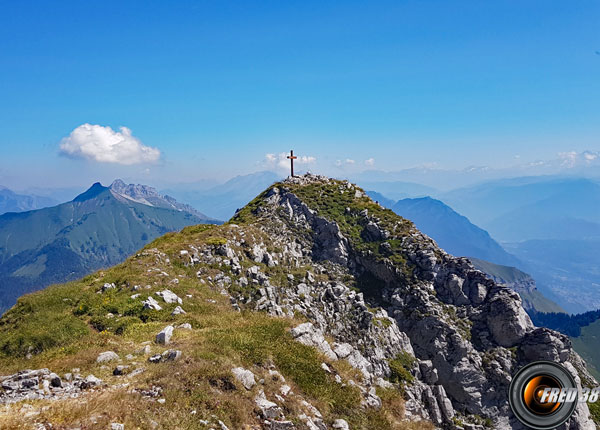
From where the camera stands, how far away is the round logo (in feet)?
47.3

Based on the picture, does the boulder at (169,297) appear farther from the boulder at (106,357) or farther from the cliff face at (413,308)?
the cliff face at (413,308)

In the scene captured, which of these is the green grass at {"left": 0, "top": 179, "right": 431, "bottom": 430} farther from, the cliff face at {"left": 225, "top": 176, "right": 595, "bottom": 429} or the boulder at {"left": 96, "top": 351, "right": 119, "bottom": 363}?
the cliff face at {"left": 225, "top": 176, "right": 595, "bottom": 429}

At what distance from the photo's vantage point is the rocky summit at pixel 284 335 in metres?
11.1

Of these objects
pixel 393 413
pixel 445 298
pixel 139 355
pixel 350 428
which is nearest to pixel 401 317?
pixel 445 298

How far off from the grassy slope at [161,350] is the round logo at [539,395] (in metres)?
5.19

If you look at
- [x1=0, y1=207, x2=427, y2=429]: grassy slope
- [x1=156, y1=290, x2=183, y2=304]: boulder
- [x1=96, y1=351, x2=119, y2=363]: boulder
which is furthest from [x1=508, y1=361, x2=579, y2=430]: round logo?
[x1=156, y1=290, x2=183, y2=304]: boulder

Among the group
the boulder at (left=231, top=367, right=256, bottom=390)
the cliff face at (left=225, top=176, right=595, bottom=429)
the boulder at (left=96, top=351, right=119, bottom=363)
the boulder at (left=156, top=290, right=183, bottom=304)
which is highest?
the boulder at (left=96, top=351, right=119, bottom=363)

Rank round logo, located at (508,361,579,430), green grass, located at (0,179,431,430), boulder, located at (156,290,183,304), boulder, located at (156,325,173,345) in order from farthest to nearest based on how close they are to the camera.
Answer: boulder, located at (156,290,183,304) → boulder, located at (156,325,173,345) → round logo, located at (508,361,579,430) → green grass, located at (0,179,431,430)

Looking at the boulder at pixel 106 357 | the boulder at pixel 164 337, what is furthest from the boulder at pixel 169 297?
the boulder at pixel 106 357

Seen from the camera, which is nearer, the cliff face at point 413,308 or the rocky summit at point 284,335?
the rocky summit at point 284,335

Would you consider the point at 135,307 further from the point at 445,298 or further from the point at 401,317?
the point at 445,298

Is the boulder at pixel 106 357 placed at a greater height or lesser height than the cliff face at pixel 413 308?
greater

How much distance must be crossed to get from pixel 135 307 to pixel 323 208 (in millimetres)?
35451

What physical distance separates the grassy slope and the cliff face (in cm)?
1195
